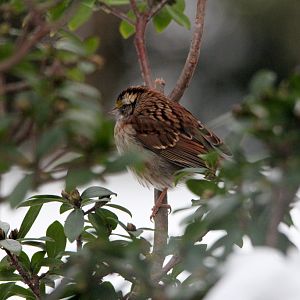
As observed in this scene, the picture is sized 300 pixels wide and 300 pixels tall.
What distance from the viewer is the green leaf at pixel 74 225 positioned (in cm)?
204

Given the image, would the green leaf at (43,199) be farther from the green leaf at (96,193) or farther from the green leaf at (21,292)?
the green leaf at (21,292)

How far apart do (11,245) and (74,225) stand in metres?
0.16

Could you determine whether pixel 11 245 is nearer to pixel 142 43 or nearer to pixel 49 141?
pixel 49 141

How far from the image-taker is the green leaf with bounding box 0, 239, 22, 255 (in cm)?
199

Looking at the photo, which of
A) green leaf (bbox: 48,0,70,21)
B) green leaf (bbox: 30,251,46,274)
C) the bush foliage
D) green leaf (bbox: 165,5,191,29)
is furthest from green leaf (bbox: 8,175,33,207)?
green leaf (bbox: 165,5,191,29)

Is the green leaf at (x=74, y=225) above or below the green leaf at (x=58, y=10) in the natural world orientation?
below

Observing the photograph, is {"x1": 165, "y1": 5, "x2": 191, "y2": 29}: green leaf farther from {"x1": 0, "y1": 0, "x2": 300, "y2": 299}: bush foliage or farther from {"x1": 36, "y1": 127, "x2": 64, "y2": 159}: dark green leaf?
{"x1": 36, "y1": 127, "x2": 64, "y2": 159}: dark green leaf

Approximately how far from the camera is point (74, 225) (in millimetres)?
2078

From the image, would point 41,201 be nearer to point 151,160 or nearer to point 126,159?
point 126,159

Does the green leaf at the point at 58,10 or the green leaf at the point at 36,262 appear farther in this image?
the green leaf at the point at 58,10

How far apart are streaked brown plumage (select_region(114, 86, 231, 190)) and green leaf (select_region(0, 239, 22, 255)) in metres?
1.57

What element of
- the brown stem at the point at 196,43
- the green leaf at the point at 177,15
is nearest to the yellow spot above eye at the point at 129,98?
the brown stem at the point at 196,43

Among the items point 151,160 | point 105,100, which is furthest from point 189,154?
point 105,100

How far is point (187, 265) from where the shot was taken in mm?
1301
